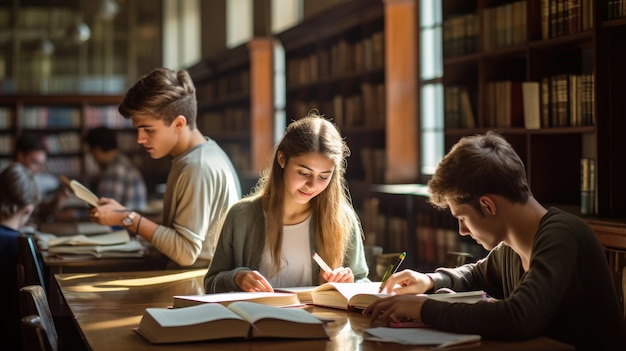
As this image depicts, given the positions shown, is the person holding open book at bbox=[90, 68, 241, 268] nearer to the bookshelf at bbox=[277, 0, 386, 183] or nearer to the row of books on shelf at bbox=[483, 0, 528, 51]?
the row of books on shelf at bbox=[483, 0, 528, 51]

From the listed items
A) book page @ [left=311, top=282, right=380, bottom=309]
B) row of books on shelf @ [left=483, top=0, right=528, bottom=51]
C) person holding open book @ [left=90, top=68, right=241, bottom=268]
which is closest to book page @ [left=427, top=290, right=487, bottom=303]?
book page @ [left=311, top=282, right=380, bottom=309]

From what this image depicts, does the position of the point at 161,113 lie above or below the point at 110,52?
below

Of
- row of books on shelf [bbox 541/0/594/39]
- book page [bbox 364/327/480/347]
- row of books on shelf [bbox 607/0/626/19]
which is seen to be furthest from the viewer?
row of books on shelf [bbox 541/0/594/39]

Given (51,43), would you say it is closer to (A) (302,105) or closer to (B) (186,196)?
(A) (302,105)

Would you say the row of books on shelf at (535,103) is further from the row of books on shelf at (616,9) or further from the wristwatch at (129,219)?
the wristwatch at (129,219)

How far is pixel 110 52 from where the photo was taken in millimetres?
15094

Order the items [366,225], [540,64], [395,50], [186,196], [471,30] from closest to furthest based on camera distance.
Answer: [186,196] → [540,64] → [471,30] → [395,50] → [366,225]

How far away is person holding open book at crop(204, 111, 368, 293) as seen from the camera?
2.79 m

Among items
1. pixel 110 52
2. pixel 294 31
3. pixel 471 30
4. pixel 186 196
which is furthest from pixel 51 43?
pixel 186 196

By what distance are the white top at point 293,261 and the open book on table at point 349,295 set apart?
0.72 ft

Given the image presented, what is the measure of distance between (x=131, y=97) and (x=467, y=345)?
2015 millimetres

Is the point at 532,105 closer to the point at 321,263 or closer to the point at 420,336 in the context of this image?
the point at 321,263

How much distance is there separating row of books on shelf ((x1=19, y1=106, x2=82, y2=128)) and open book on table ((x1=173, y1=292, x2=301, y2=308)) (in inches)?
359

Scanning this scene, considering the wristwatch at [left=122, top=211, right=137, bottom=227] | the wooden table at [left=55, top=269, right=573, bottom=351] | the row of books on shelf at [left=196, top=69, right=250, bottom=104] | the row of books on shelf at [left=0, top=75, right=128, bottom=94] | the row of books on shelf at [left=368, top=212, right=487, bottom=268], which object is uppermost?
the row of books on shelf at [left=0, top=75, right=128, bottom=94]
